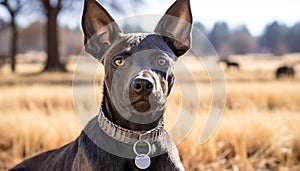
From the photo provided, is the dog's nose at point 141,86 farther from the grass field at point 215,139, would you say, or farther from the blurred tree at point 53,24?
the blurred tree at point 53,24

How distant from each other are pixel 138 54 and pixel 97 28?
460 mm

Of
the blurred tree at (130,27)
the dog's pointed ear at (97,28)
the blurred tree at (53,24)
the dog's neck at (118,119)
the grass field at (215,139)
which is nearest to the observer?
the dog's neck at (118,119)

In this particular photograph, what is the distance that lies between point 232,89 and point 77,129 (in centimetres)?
466

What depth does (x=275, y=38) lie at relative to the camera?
27.0 meters

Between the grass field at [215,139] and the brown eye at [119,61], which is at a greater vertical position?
the brown eye at [119,61]

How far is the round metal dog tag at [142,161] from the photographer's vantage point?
2.55 metres

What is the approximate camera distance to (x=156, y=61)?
254 centimetres

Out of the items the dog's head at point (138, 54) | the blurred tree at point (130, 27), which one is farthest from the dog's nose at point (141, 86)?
the blurred tree at point (130, 27)

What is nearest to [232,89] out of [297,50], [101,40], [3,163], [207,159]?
[207,159]

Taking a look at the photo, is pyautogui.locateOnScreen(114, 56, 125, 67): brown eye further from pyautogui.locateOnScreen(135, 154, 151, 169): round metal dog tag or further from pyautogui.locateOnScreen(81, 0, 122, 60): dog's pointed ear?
pyautogui.locateOnScreen(135, 154, 151, 169): round metal dog tag

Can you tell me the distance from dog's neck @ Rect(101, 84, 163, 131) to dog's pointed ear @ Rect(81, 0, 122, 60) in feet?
1.13

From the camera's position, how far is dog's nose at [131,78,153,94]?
225 centimetres

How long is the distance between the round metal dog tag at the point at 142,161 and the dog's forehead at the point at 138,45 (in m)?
0.64

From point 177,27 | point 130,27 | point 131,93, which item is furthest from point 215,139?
point 131,93
